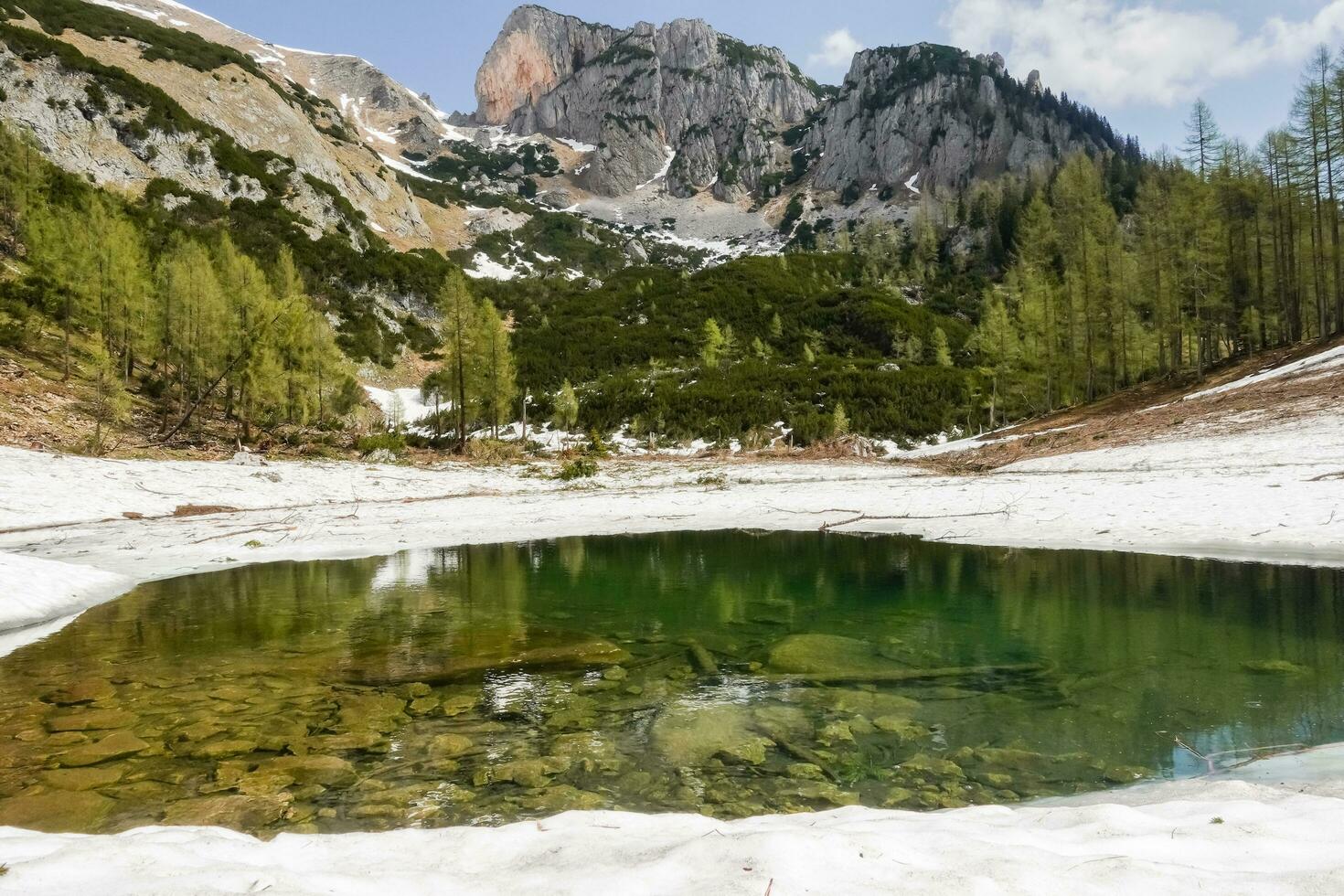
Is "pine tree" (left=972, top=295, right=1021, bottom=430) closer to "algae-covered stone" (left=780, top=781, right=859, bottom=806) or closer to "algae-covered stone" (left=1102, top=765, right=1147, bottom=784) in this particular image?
"algae-covered stone" (left=1102, top=765, right=1147, bottom=784)

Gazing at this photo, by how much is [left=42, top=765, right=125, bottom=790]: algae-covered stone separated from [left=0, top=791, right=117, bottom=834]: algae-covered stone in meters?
0.13

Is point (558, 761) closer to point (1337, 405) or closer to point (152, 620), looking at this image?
point (152, 620)

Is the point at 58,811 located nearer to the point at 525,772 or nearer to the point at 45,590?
the point at 525,772

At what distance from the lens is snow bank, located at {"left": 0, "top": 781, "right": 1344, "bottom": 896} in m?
2.87

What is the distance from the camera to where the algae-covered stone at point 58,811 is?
4352 millimetres

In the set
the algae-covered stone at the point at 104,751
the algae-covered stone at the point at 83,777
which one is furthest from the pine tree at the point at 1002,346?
the algae-covered stone at the point at 83,777

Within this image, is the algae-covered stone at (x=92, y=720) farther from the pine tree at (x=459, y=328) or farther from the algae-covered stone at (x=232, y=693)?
the pine tree at (x=459, y=328)

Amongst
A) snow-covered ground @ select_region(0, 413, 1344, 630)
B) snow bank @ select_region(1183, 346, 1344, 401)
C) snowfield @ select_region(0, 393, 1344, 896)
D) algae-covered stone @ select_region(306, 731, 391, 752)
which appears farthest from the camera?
snow bank @ select_region(1183, 346, 1344, 401)

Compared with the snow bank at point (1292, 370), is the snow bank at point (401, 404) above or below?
above

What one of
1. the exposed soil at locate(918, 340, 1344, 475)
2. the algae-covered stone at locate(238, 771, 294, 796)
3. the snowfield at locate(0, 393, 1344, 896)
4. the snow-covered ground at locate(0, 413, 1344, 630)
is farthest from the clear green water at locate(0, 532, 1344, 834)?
the exposed soil at locate(918, 340, 1344, 475)

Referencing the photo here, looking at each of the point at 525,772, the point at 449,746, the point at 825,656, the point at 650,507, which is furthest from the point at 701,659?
the point at 650,507

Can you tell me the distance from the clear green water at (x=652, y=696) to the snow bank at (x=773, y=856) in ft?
2.80

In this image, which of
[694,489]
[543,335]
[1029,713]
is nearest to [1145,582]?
[1029,713]

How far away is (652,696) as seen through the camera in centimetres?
711
